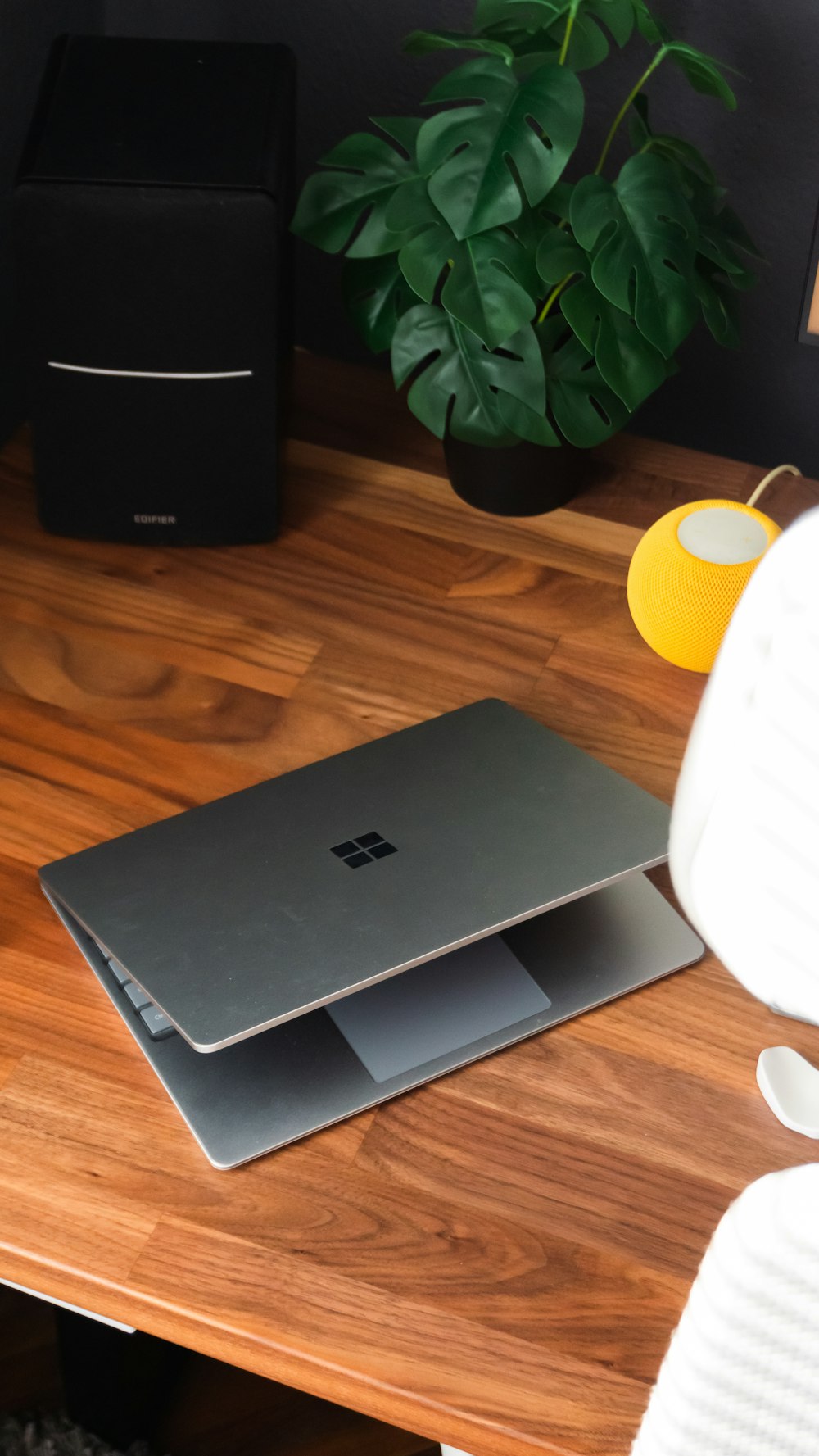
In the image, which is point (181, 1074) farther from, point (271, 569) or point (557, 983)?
point (271, 569)

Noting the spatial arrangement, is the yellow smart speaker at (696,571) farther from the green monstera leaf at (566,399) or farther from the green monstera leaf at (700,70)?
the green monstera leaf at (700,70)

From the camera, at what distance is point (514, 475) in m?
1.04

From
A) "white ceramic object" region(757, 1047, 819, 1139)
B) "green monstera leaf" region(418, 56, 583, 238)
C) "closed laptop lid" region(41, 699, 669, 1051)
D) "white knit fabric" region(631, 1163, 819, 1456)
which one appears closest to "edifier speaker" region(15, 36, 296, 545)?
"green monstera leaf" region(418, 56, 583, 238)

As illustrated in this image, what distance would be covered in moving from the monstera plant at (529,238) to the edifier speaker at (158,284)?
7cm

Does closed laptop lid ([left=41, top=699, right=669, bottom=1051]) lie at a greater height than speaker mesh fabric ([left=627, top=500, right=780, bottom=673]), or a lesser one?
lesser

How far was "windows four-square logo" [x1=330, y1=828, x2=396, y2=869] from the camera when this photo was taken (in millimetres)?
748

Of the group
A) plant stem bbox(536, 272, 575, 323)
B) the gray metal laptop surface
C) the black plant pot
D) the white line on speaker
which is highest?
plant stem bbox(536, 272, 575, 323)

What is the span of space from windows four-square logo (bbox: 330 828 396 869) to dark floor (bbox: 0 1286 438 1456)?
0.57 metres

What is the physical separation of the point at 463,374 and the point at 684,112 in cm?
30

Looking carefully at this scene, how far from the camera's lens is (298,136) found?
1.19 metres

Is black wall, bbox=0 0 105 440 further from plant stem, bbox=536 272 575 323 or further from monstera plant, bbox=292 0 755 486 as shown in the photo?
plant stem, bbox=536 272 575 323

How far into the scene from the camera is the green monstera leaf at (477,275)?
2.91 feet

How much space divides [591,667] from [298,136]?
556 millimetres

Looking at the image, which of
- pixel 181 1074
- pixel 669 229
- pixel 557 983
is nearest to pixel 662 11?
pixel 669 229
